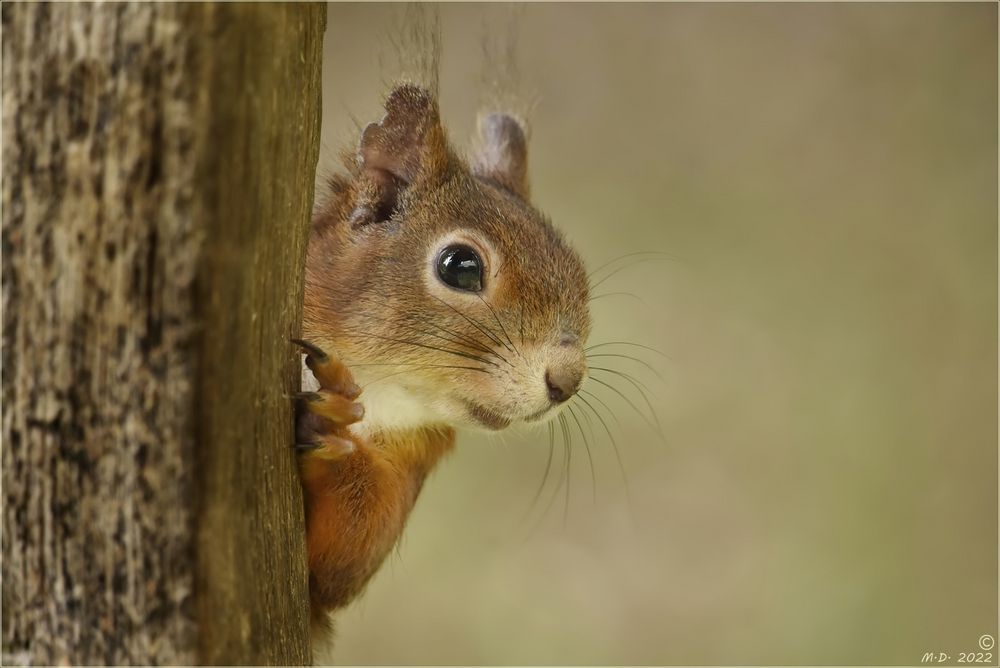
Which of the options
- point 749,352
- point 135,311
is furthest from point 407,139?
point 749,352

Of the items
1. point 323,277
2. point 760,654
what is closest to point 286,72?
point 323,277

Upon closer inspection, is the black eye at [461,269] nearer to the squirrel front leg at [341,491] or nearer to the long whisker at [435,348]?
the long whisker at [435,348]

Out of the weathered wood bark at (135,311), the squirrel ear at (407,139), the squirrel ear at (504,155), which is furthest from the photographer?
the squirrel ear at (504,155)

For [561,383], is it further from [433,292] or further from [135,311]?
[135,311]

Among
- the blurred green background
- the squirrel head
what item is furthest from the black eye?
the blurred green background

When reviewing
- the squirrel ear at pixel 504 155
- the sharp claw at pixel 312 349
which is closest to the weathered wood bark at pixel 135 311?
the sharp claw at pixel 312 349
